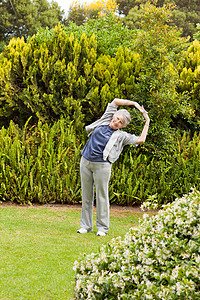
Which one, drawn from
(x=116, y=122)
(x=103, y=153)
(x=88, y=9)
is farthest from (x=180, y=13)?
(x=103, y=153)

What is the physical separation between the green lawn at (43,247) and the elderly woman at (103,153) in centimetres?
41

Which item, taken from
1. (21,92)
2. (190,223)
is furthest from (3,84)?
(190,223)

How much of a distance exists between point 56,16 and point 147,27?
72.2 ft

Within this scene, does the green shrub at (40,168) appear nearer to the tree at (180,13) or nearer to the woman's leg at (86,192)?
the woman's leg at (86,192)

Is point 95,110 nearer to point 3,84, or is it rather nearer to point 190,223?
point 3,84

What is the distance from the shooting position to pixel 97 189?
523 centimetres

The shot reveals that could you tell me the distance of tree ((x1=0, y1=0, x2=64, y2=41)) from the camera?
85.1 feet

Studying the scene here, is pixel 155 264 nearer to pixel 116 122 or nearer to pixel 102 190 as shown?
pixel 102 190

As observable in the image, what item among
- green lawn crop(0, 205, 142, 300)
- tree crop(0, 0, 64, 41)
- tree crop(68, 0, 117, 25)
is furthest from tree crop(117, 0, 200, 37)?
green lawn crop(0, 205, 142, 300)

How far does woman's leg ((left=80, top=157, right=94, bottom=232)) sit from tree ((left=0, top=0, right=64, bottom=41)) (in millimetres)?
22418

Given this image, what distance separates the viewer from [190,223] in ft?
8.80

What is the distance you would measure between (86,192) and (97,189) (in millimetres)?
216

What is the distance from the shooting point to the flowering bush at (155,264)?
2.39m

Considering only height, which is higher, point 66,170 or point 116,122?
point 116,122
